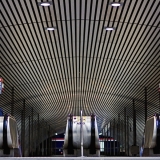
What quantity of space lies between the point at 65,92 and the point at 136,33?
24.2 metres

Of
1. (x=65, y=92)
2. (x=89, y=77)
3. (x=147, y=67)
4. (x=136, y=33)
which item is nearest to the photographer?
(x=136, y=33)

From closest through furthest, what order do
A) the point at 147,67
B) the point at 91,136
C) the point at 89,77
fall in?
the point at 91,136, the point at 147,67, the point at 89,77

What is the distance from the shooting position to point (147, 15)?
22297 mm

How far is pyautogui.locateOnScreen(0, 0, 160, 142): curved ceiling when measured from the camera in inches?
859

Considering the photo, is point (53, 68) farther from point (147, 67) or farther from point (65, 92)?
point (65, 92)

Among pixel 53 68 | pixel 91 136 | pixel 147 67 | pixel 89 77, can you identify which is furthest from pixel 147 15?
pixel 89 77

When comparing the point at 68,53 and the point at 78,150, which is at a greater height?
the point at 68,53

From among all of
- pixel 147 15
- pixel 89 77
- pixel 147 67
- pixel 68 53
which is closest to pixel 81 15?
pixel 147 15

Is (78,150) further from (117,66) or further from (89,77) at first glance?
(89,77)

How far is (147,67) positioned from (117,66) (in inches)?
86.1

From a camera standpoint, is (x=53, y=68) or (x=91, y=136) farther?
(x=53, y=68)

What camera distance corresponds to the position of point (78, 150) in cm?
2222

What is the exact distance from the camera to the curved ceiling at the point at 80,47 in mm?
21828

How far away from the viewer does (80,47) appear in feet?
97.1
